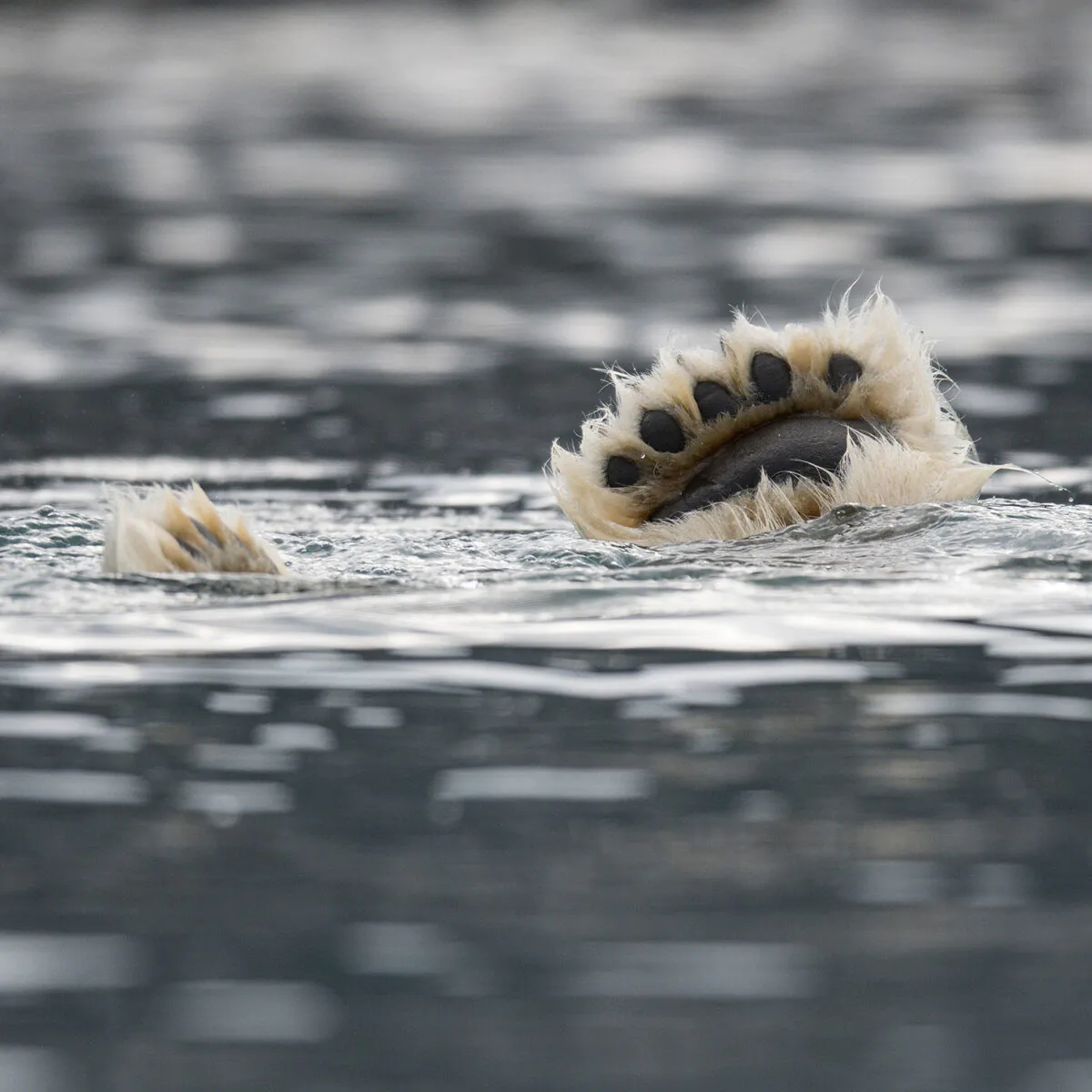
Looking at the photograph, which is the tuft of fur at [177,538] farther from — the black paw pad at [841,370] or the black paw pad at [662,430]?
the black paw pad at [841,370]

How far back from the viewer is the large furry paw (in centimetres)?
500

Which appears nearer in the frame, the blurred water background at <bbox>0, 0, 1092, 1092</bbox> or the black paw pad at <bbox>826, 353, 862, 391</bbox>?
the blurred water background at <bbox>0, 0, 1092, 1092</bbox>

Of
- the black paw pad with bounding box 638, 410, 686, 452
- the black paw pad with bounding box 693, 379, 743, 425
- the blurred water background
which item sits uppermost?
the black paw pad with bounding box 693, 379, 743, 425

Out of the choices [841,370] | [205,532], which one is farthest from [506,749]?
[841,370]

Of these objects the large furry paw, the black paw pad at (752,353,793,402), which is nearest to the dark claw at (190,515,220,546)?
the large furry paw

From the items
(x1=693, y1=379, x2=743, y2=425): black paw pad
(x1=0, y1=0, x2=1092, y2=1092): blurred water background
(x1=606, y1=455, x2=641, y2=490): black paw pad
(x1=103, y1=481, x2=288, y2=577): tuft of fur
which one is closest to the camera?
(x1=0, y1=0, x2=1092, y2=1092): blurred water background

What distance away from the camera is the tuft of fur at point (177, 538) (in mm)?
4359

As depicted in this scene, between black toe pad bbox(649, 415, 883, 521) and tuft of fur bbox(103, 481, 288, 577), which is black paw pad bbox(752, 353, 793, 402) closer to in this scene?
black toe pad bbox(649, 415, 883, 521)

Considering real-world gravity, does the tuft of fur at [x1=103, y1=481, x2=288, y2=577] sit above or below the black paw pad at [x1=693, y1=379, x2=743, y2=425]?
below

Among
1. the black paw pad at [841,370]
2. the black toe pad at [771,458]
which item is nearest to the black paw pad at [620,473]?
the black toe pad at [771,458]

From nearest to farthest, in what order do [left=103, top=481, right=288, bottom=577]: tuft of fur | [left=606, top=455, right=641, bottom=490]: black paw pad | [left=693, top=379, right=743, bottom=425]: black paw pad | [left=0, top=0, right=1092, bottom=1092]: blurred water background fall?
[left=0, top=0, right=1092, bottom=1092]: blurred water background, [left=103, top=481, right=288, bottom=577]: tuft of fur, [left=693, top=379, right=743, bottom=425]: black paw pad, [left=606, top=455, right=641, bottom=490]: black paw pad

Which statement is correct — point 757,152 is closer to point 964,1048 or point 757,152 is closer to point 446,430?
point 446,430

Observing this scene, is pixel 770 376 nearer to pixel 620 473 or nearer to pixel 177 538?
pixel 620 473

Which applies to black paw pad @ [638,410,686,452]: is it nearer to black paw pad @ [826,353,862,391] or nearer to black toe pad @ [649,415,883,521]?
black toe pad @ [649,415,883,521]
